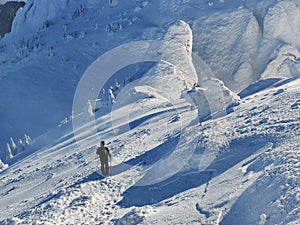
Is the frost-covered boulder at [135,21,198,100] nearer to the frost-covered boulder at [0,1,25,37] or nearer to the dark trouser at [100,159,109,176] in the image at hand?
the dark trouser at [100,159,109,176]

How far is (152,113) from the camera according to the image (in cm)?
2281

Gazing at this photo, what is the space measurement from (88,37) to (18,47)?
27.4 ft

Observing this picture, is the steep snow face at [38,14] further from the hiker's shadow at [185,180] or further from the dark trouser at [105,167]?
the hiker's shadow at [185,180]

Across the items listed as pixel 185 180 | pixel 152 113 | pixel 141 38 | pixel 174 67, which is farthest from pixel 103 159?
pixel 141 38

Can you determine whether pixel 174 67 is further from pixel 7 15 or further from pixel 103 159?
pixel 7 15

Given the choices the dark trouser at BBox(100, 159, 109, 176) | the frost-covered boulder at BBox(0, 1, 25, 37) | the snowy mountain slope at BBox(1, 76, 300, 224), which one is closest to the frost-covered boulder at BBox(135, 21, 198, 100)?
the snowy mountain slope at BBox(1, 76, 300, 224)

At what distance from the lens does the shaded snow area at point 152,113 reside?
11336mm

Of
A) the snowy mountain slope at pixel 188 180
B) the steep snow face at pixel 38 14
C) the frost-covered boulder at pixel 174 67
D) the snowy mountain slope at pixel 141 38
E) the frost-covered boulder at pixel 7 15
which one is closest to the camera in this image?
the snowy mountain slope at pixel 188 180

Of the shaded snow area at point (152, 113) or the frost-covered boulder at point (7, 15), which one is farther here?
the frost-covered boulder at point (7, 15)

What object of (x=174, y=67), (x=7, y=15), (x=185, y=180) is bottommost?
(x=174, y=67)

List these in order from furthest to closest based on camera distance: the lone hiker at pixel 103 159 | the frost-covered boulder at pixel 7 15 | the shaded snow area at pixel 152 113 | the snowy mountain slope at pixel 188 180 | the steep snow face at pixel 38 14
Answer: the frost-covered boulder at pixel 7 15 → the steep snow face at pixel 38 14 → the lone hiker at pixel 103 159 → the shaded snow area at pixel 152 113 → the snowy mountain slope at pixel 188 180

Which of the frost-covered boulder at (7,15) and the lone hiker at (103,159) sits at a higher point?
the frost-covered boulder at (7,15)

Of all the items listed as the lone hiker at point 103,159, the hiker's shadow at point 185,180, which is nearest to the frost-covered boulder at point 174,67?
the lone hiker at point 103,159

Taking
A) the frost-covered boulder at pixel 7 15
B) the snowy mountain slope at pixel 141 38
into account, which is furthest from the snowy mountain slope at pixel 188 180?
the frost-covered boulder at pixel 7 15
